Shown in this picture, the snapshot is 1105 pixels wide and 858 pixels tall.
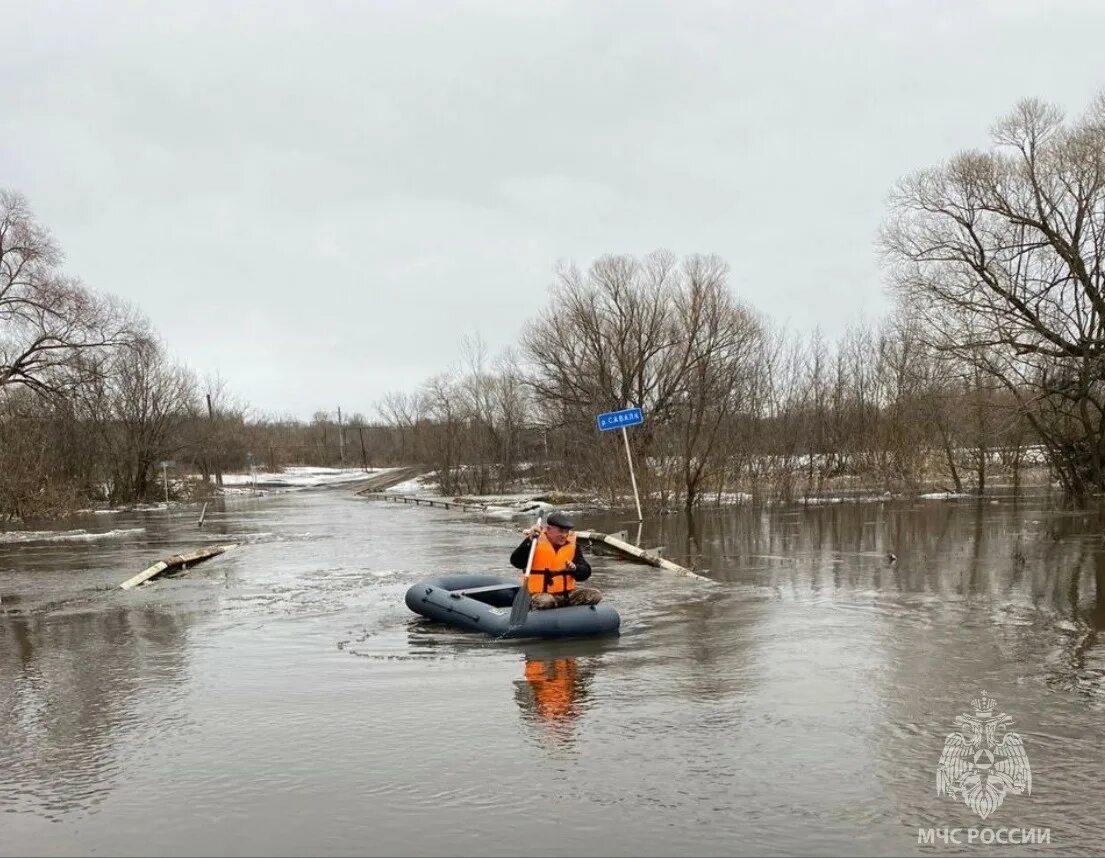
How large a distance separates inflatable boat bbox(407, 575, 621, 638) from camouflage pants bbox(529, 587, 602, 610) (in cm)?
11

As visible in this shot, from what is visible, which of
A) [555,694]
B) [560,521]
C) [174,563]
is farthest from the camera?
[174,563]

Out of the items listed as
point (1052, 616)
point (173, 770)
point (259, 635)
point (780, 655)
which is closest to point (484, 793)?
point (173, 770)

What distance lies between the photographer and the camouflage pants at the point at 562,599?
11008 mm

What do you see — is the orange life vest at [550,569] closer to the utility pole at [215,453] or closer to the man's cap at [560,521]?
the man's cap at [560,521]

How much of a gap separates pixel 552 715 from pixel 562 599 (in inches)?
121

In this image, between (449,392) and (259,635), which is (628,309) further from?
(259,635)

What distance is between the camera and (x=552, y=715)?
26.3ft

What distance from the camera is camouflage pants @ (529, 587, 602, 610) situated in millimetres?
11008

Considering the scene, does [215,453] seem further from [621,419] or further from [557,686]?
[557,686]

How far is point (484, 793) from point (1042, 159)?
93.5 ft
